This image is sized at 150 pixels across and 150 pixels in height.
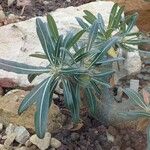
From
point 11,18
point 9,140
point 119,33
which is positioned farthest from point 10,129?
point 11,18

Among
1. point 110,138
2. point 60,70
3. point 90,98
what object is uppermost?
point 60,70


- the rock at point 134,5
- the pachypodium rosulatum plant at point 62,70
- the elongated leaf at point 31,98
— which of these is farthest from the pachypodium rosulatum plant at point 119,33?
the rock at point 134,5

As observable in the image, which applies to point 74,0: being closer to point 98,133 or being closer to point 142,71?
point 142,71

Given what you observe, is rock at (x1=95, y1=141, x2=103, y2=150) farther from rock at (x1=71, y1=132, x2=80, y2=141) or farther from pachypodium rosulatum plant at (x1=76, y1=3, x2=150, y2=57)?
pachypodium rosulatum plant at (x1=76, y1=3, x2=150, y2=57)

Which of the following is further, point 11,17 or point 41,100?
point 11,17

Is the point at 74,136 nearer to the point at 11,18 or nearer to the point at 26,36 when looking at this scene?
the point at 26,36

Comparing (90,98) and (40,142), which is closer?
(90,98)

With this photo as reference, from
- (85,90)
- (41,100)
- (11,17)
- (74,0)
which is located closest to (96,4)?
(74,0)

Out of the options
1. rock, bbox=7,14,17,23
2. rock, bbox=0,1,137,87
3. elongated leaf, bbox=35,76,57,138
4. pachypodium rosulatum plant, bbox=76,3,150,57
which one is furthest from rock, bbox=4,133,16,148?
rock, bbox=7,14,17,23
